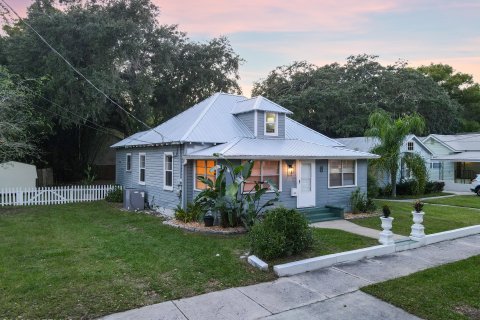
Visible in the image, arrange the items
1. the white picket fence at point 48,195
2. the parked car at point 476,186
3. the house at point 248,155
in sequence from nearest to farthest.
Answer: the house at point 248,155 < the white picket fence at point 48,195 < the parked car at point 476,186

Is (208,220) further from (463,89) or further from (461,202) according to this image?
(463,89)

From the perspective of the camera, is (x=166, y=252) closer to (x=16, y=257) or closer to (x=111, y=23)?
(x=16, y=257)

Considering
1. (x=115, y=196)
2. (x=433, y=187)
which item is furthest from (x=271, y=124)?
(x=433, y=187)

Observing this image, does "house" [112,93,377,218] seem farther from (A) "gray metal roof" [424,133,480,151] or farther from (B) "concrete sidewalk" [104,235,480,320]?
(A) "gray metal roof" [424,133,480,151]

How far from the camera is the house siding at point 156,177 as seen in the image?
43.2ft

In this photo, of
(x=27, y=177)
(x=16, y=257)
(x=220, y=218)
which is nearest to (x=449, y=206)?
(x=220, y=218)

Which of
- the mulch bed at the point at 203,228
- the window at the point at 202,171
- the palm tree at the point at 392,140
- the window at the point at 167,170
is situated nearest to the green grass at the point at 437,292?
the mulch bed at the point at 203,228

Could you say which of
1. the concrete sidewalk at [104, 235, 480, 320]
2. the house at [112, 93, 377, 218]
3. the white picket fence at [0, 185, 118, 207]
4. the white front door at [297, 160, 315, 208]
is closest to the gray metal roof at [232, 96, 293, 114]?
the house at [112, 93, 377, 218]

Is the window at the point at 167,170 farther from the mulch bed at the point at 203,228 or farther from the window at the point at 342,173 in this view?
the window at the point at 342,173

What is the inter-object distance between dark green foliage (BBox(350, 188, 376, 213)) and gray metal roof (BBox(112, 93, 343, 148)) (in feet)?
9.93

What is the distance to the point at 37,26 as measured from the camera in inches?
644

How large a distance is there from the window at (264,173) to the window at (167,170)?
3.52 m

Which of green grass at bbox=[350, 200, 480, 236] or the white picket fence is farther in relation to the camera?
the white picket fence

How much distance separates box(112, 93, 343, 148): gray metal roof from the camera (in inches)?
523
